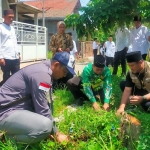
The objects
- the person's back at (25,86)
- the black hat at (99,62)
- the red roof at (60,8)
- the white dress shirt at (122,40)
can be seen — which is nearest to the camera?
the person's back at (25,86)

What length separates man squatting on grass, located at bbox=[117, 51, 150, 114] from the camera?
3.85 m

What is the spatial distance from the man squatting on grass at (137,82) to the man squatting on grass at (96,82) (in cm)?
42

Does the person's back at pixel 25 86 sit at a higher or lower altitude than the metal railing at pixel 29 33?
lower

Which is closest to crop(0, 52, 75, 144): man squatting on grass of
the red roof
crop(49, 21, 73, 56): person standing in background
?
crop(49, 21, 73, 56): person standing in background

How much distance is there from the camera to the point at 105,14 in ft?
16.3

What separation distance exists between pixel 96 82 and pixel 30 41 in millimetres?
10518

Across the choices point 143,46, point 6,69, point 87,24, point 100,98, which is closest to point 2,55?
point 6,69

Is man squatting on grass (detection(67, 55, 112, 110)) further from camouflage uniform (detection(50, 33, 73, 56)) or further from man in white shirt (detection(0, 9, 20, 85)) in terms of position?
camouflage uniform (detection(50, 33, 73, 56))

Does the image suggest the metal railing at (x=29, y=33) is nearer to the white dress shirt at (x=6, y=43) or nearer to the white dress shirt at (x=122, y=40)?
the white dress shirt at (x=122, y=40)

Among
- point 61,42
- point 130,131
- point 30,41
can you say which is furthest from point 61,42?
point 30,41

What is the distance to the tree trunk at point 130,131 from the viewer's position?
3.03 metres

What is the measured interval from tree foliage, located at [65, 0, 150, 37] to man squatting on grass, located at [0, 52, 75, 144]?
7.05ft

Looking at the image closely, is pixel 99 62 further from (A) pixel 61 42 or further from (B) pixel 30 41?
(B) pixel 30 41

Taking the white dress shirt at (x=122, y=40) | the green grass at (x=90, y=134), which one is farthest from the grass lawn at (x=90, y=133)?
the white dress shirt at (x=122, y=40)
